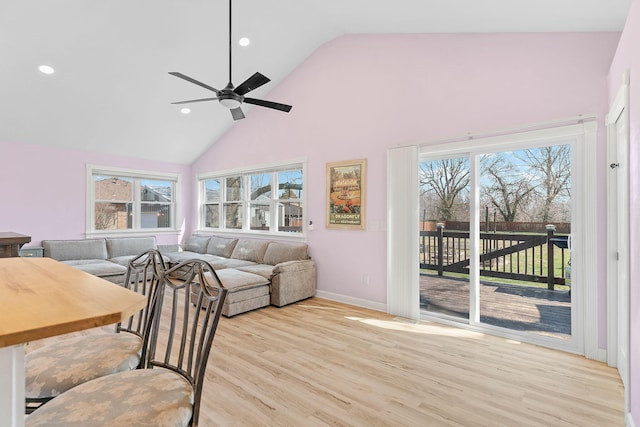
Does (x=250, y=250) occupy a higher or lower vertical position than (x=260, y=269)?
higher

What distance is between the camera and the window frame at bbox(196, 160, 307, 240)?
17.2ft

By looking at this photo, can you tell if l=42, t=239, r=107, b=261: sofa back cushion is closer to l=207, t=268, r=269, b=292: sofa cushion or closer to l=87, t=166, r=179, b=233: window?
Answer: l=87, t=166, r=179, b=233: window

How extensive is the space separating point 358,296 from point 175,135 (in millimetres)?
4565

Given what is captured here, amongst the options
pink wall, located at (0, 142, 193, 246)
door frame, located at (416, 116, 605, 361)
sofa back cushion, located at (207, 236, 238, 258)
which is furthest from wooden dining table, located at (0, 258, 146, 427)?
pink wall, located at (0, 142, 193, 246)

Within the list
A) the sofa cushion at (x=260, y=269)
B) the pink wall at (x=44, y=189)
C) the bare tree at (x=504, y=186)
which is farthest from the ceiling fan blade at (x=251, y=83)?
the pink wall at (x=44, y=189)

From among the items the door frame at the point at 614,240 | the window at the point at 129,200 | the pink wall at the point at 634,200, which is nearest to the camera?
the pink wall at the point at 634,200

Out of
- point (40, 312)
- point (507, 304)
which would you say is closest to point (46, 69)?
point (40, 312)

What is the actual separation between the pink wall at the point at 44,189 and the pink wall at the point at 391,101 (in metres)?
3.02

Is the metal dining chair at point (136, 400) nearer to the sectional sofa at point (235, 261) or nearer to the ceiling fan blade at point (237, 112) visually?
the ceiling fan blade at point (237, 112)

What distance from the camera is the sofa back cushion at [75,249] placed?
525cm

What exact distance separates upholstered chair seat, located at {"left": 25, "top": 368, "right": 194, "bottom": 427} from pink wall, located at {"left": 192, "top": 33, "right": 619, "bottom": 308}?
3.23m

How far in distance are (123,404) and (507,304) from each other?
370 centimetres

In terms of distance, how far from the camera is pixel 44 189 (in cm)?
536

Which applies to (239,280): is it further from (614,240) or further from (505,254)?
(614,240)
